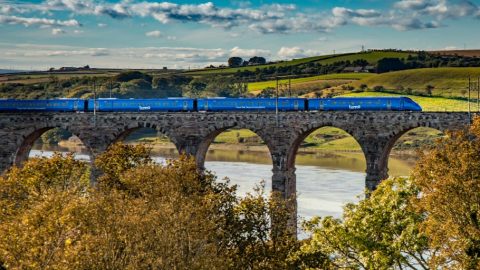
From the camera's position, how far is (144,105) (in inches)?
3135

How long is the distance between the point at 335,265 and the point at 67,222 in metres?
15.6

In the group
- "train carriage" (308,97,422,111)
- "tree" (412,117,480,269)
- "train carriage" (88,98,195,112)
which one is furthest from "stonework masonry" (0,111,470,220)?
"tree" (412,117,480,269)

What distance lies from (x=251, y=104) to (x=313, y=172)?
53596 millimetres

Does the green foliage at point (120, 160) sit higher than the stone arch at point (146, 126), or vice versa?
the stone arch at point (146, 126)

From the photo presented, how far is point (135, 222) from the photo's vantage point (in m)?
39.5

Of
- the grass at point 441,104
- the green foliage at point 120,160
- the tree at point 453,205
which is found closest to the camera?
the tree at point 453,205

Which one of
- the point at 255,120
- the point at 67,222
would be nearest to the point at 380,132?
the point at 255,120

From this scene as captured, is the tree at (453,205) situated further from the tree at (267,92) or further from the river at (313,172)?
the tree at (267,92)

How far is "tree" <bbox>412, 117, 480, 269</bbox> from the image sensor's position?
116ft

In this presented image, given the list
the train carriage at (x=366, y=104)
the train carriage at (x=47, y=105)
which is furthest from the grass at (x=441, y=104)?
the train carriage at (x=47, y=105)

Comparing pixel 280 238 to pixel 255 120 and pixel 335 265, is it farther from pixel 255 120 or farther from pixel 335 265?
pixel 255 120

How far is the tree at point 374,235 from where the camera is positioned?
39969 millimetres

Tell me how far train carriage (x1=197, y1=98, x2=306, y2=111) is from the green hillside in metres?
100

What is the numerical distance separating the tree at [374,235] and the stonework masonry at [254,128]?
24.5m
